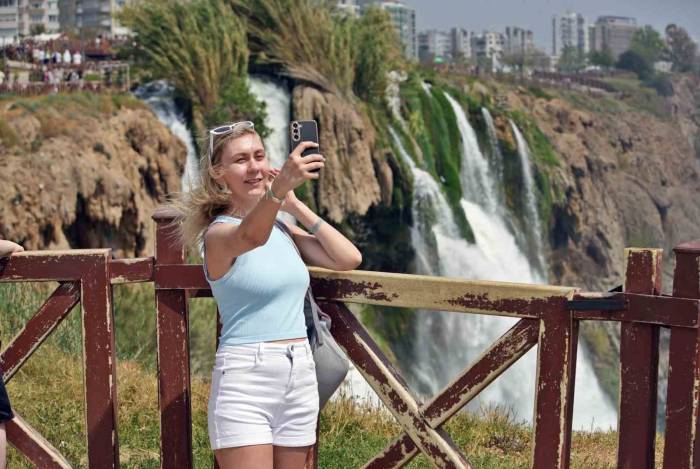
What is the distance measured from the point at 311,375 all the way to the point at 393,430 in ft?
8.88

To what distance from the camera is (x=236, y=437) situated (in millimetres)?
3627

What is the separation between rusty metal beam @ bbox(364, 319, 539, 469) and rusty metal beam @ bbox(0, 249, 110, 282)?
1416mm

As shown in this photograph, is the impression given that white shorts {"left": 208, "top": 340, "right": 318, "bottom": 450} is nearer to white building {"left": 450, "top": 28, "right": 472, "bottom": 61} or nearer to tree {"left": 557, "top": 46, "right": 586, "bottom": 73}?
tree {"left": 557, "top": 46, "right": 586, "bottom": 73}

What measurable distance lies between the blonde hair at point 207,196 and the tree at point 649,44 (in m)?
110

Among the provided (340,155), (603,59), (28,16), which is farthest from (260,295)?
(603,59)

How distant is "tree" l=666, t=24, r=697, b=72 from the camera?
379 ft

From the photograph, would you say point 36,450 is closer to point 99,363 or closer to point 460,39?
point 99,363

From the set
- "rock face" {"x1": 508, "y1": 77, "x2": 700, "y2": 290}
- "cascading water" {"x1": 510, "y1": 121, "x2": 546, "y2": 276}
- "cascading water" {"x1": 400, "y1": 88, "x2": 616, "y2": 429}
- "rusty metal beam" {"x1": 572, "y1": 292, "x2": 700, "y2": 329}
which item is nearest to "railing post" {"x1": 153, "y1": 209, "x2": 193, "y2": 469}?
"rusty metal beam" {"x1": 572, "y1": 292, "x2": 700, "y2": 329}

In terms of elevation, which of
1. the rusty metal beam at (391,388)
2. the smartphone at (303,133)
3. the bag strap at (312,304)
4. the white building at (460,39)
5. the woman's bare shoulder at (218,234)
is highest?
the white building at (460,39)

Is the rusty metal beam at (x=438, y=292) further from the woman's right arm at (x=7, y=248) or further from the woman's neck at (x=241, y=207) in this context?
the woman's right arm at (x=7, y=248)

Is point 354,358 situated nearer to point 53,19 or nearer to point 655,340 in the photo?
point 655,340

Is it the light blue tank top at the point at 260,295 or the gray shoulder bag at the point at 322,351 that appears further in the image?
the gray shoulder bag at the point at 322,351

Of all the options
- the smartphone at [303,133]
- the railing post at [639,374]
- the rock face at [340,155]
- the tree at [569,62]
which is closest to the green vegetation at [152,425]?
the railing post at [639,374]

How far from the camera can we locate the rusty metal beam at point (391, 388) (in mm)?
3951
